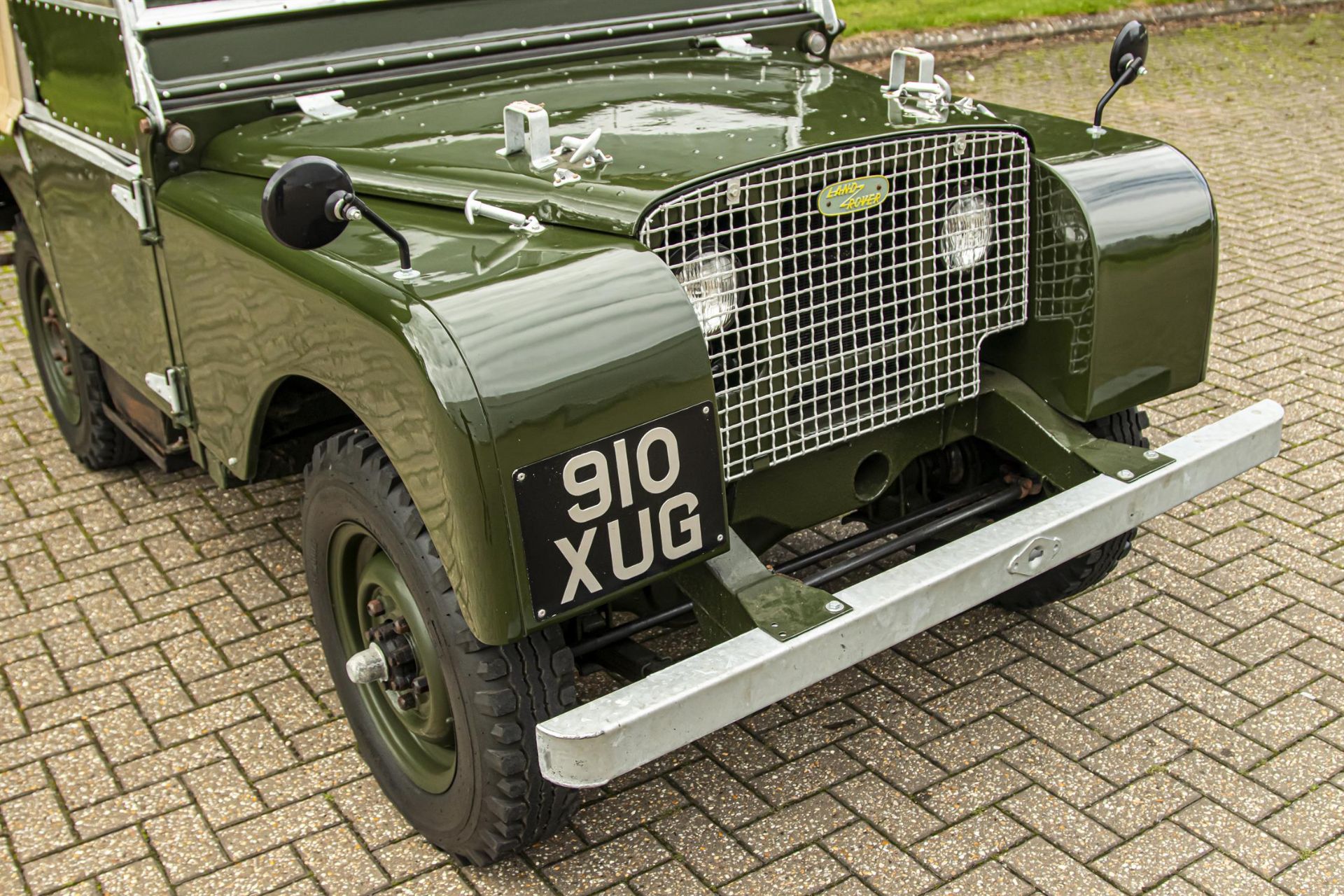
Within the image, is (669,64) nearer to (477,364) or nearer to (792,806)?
(477,364)

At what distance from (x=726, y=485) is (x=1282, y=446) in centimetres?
254

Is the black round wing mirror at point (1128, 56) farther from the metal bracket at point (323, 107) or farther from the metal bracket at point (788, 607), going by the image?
the metal bracket at point (323, 107)

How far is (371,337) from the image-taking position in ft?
7.50

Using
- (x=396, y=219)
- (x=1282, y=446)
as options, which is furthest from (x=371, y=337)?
(x=1282, y=446)

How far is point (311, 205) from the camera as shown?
2.21m

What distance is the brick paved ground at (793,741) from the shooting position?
2.66 meters

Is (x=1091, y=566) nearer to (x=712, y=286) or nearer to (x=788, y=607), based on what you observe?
(x=788, y=607)

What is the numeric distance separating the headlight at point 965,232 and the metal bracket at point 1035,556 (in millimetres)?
613

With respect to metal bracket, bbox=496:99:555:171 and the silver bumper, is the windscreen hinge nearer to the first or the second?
metal bracket, bbox=496:99:555:171

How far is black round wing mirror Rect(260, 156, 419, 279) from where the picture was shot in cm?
217

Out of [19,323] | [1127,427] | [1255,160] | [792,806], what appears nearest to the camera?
[792,806]

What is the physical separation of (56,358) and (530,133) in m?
2.57

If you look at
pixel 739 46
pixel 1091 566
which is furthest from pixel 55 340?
pixel 1091 566

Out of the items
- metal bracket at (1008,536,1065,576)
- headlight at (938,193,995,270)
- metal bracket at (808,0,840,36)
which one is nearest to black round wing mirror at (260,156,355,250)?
headlight at (938,193,995,270)
